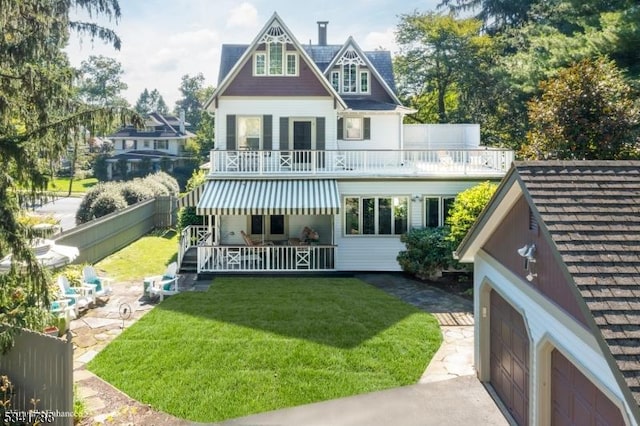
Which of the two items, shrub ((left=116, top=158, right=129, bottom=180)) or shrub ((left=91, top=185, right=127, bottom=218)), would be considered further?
shrub ((left=116, top=158, right=129, bottom=180))

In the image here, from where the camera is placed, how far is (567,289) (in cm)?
710

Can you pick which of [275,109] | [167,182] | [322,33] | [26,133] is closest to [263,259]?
[275,109]

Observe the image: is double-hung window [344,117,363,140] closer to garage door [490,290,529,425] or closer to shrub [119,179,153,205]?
shrub [119,179,153,205]

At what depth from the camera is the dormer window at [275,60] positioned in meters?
25.4

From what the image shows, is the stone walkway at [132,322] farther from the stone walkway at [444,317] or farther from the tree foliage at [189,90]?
the tree foliage at [189,90]

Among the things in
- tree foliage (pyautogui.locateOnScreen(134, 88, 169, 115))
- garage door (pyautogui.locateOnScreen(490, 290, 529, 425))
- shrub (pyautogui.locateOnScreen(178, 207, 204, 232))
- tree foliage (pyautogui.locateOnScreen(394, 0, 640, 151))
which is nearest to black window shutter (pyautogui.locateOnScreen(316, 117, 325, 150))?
shrub (pyautogui.locateOnScreen(178, 207, 204, 232))

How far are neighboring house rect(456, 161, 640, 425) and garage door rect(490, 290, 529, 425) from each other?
0.08ft

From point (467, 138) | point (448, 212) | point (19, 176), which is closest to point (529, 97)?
point (467, 138)

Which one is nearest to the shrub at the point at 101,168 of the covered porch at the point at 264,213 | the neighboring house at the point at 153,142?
the neighboring house at the point at 153,142

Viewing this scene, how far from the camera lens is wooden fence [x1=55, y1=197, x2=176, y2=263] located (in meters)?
22.9

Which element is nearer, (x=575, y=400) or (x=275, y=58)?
(x=575, y=400)

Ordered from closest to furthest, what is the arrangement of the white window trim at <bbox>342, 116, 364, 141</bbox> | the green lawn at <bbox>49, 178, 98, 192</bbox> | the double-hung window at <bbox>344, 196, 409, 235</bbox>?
the double-hung window at <bbox>344, 196, 409, 235</bbox>, the white window trim at <bbox>342, 116, 364, 141</bbox>, the green lawn at <bbox>49, 178, 98, 192</bbox>

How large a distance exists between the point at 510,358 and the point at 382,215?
1404 centimetres

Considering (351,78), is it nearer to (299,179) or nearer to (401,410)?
(299,179)
